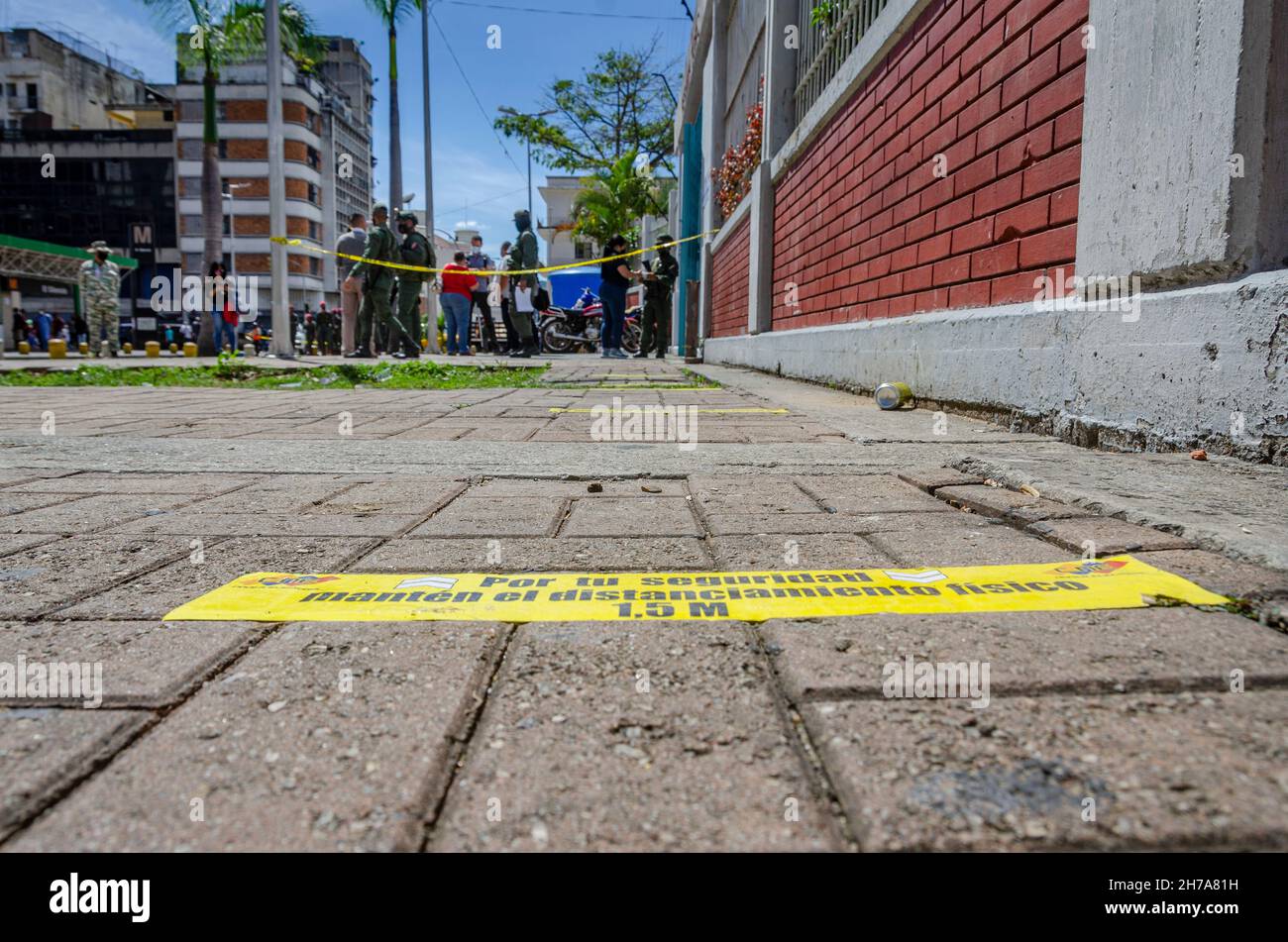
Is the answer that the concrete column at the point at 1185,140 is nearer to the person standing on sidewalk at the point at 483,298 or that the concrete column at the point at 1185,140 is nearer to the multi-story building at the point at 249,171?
the person standing on sidewalk at the point at 483,298

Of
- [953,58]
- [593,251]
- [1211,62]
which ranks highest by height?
[593,251]

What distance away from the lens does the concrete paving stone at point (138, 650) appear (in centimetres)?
120

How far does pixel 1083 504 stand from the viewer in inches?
88.6

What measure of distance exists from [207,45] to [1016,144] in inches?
976

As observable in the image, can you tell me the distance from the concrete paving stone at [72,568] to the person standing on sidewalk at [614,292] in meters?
13.1

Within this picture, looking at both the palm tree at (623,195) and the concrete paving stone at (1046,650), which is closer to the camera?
the concrete paving stone at (1046,650)

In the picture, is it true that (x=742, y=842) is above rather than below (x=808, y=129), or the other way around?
below

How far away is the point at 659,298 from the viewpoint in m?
15.4

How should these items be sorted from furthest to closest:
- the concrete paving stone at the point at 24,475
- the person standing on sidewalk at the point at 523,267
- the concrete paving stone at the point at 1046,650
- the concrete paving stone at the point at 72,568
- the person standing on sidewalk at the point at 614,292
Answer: the person standing on sidewalk at the point at 614,292, the person standing on sidewalk at the point at 523,267, the concrete paving stone at the point at 24,475, the concrete paving stone at the point at 72,568, the concrete paving stone at the point at 1046,650

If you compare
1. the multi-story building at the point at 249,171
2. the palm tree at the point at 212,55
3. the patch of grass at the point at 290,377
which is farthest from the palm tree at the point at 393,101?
the multi-story building at the point at 249,171

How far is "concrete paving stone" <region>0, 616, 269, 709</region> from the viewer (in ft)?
3.93

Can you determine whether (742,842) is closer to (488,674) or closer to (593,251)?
(488,674)

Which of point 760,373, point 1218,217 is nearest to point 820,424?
point 1218,217

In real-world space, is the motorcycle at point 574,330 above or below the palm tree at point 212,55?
below
